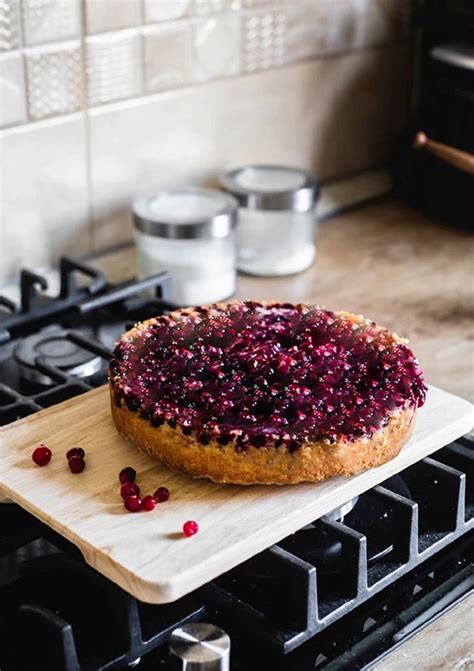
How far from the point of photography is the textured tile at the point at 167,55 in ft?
5.11

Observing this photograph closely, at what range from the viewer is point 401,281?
5.30 ft

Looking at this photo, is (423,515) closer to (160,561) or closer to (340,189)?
(160,561)

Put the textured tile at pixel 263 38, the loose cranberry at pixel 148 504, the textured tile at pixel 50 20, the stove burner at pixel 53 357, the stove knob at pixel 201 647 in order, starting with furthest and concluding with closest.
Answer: the textured tile at pixel 263 38, the textured tile at pixel 50 20, the stove burner at pixel 53 357, the loose cranberry at pixel 148 504, the stove knob at pixel 201 647

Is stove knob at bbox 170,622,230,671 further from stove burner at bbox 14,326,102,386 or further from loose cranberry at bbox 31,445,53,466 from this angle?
stove burner at bbox 14,326,102,386

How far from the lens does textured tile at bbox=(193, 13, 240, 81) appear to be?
161 cm

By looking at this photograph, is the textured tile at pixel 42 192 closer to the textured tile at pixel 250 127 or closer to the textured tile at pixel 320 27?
the textured tile at pixel 250 127

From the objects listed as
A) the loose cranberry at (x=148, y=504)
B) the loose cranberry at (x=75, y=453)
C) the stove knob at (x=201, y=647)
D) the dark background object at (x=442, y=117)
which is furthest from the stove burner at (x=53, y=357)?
the dark background object at (x=442, y=117)

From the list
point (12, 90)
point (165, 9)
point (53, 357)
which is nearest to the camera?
point (53, 357)

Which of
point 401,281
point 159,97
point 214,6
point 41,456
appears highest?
point 214,6

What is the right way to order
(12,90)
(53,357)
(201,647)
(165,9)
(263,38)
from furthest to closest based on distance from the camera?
1. (263,38)
2. (165,9)
3. (12,90)
4. (53,357)
5. (201,647)

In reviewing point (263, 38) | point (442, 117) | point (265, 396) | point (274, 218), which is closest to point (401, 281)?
point (274, 218)

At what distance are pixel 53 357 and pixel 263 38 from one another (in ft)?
2.19

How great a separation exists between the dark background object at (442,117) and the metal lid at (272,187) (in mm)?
224

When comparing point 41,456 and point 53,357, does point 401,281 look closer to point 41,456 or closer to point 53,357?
point 53,357
